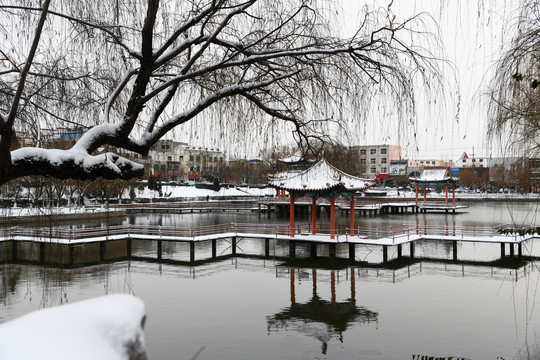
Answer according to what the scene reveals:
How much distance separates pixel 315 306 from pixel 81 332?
11.6 metres

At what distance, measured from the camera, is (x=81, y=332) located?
1230 mm

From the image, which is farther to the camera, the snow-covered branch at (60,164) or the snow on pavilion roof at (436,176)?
the snow on pavilion roof at (436,176)

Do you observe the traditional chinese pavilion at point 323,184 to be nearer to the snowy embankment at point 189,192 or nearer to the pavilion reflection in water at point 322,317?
the pavilion reflection in water at point 322,317

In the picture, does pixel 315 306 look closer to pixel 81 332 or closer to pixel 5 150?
pixel 5 150

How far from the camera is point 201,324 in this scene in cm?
1059

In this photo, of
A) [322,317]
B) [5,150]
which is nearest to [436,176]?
[322,317]

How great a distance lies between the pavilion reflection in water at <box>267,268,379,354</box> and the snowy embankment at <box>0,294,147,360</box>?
844cm

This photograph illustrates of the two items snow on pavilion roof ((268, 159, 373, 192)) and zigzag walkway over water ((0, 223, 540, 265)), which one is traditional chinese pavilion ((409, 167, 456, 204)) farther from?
snow on pavilion roof ((268, 159, 373, 192))

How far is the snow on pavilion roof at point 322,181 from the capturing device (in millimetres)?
20734

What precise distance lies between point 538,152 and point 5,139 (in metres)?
4.75

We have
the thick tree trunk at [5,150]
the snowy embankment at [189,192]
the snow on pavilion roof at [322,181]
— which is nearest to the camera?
the thick tree trunk at [5,150]

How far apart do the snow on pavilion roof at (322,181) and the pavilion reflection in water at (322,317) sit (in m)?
8.06


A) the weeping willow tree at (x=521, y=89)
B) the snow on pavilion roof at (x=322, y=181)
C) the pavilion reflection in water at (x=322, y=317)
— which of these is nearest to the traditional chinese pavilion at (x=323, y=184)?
the snow on pavilion roof at (x=322, y=181)

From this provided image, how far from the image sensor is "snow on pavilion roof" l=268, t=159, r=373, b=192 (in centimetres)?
2073
